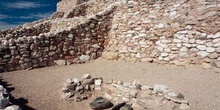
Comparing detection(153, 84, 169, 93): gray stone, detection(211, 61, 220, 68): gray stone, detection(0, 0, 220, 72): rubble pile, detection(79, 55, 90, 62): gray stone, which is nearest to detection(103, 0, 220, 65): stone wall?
detection(0, 0, 220, 72): rubble pile

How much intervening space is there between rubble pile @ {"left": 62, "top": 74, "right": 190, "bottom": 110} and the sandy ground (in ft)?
0.98

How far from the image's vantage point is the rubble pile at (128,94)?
5.21m

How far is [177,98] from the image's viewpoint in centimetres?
519

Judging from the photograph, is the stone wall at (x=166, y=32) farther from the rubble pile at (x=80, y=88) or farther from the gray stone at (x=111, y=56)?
the rubble pile at (x=80, y=88)

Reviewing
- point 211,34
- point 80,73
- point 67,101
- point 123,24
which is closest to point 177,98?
point 67,101

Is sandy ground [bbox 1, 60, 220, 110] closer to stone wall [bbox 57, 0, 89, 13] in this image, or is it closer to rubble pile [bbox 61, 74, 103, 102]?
rubble pile [bbox 61, 74, 103, 102]

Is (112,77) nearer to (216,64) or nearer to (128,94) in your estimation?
(128,94)

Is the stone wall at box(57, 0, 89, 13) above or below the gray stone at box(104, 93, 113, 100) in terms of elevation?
above

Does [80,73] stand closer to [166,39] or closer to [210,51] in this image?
[166,39]

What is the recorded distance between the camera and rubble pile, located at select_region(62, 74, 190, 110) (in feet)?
17.1

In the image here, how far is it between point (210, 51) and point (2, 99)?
6.42 meters

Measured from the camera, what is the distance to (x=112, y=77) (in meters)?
7.52

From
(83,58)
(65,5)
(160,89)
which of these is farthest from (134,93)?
(65,5)

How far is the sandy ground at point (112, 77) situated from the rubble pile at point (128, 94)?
0.30m
